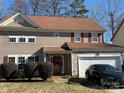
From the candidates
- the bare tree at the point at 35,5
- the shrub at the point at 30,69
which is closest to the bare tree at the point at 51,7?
the bare tree at the point at 35,5

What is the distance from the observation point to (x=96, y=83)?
2806 cm

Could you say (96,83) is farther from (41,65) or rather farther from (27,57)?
(27,57)

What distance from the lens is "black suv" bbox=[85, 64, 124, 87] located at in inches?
1012

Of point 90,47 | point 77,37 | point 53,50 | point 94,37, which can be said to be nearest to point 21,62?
point 53,50

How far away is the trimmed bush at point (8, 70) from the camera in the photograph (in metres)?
31.0

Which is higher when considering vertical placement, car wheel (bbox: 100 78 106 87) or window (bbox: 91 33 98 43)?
window (bbox: 91 33 98 43)

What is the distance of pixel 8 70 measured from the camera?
31.2 metres

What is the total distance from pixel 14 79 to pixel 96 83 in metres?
8.36

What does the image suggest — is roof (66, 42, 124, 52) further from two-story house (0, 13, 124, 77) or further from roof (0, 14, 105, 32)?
roof (0, 14, 105, 32)

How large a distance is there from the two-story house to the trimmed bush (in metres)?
4.23

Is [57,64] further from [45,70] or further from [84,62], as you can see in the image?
[45,70]

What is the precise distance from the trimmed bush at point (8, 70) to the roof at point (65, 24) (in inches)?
301

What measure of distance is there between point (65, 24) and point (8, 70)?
11799 millimetres

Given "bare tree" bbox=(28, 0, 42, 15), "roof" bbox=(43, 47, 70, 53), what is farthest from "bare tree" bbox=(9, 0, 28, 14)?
"roof" bbox=(43, 47, 70, 53)
